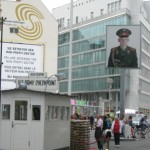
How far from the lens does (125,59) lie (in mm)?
34406

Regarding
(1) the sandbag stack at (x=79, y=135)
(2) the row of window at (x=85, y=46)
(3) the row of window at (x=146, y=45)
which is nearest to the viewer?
(1) the sandbag stack at (x=79, y=135)

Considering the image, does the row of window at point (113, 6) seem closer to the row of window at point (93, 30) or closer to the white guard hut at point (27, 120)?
the row of window at point (93, 30)

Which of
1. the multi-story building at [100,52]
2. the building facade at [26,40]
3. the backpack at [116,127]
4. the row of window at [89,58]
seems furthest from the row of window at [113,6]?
the backpack at [116,127]

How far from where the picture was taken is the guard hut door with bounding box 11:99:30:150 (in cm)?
1806

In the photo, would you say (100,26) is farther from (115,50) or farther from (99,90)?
(115,50)

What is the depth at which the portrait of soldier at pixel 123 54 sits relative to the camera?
112 ft

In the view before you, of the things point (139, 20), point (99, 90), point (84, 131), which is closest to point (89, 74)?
point (99, 90)

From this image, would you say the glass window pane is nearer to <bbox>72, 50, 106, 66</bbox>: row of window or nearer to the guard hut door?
the guard hut door

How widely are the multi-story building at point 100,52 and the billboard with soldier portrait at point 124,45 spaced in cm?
6543

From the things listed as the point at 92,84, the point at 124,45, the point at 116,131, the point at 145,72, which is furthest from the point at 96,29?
the point at 116,131

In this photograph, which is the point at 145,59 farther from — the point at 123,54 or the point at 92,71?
the point at 123,54

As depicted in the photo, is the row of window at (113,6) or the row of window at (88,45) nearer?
the row of window at (113,6)

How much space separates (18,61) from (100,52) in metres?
69.6

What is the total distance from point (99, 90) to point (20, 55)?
66940mm
